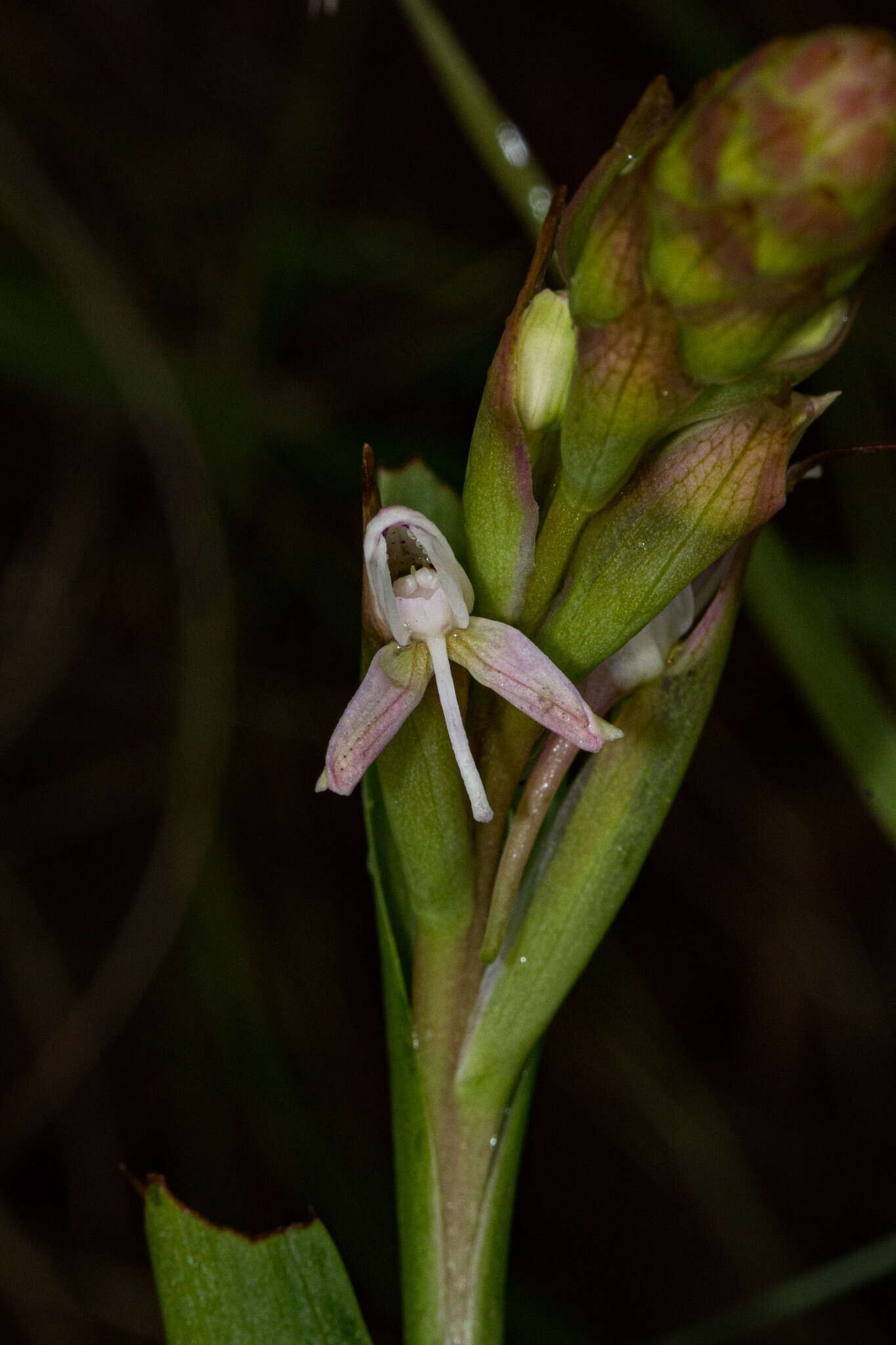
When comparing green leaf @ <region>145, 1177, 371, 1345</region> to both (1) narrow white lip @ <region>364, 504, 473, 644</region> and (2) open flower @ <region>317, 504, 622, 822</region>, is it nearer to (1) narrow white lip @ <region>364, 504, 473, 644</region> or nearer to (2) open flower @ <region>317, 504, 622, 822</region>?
(2) open flower @ <region>317, 504, 622, 822</region>

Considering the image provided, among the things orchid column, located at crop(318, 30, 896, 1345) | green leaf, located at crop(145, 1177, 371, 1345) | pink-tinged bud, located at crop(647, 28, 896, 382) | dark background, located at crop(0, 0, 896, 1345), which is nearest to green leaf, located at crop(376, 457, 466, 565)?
orchid column, located at crop(318, 30, 896, 1345)

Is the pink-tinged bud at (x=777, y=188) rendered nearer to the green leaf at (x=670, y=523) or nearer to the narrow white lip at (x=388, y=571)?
the green leaf at (x=670, y=523)

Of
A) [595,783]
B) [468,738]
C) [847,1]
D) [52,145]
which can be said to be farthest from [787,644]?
[52,145]

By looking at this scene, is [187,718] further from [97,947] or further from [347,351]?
[347,351]

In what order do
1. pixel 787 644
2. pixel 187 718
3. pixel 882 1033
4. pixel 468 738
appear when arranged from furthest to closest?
1. pixel 882 1033
2. pixel 187 718
3. pixel 787 644
4. pixel 468 738

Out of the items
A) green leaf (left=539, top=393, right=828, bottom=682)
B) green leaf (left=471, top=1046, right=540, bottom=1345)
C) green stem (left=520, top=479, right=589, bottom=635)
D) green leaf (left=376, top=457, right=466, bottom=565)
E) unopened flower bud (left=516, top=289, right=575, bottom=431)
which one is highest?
green leaf (left=376, top=457, right=466, bottom=565)

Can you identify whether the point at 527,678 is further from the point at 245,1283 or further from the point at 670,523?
the point at 245,1283

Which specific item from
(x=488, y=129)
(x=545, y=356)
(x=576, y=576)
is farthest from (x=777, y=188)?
(x=488, y=129)
